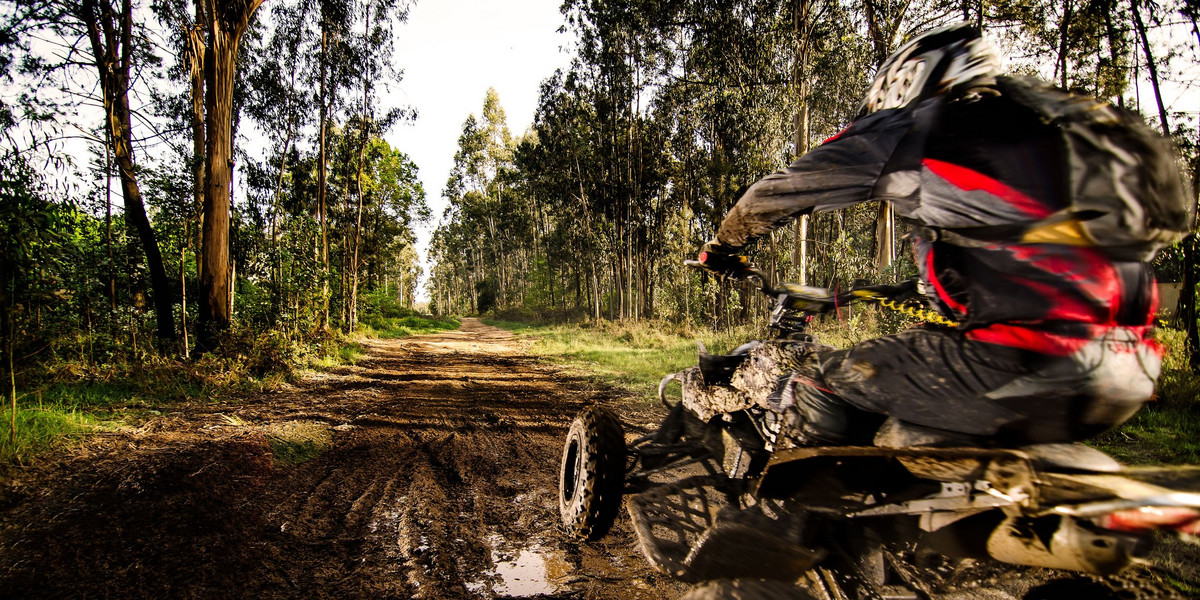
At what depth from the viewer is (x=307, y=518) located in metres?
2.94

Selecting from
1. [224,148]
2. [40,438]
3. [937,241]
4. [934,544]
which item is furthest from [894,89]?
[224,148]

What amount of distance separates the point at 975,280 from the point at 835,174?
45 centimetres

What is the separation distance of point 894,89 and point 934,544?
140cm

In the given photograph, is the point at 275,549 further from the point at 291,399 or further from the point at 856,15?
the point at 856,15

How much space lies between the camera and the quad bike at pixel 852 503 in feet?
3.55

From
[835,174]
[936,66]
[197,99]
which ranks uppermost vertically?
[197,99]

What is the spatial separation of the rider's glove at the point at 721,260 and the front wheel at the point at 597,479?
932 mm

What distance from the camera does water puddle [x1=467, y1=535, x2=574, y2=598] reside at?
227 centimetres

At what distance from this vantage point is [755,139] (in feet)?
50.5

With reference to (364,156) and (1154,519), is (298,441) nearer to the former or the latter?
(1154,519)

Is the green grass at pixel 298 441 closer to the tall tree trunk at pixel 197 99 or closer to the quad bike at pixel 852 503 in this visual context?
the quad bike at pixel 852 503

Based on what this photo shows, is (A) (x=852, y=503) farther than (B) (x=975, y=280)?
Yes

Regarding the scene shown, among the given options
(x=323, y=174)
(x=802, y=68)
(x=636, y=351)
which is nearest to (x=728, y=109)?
(x=802, y=68)

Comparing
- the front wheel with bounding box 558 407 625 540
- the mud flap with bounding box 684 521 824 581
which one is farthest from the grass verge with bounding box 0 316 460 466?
the mud flap with bounding box 684 521 824 581
